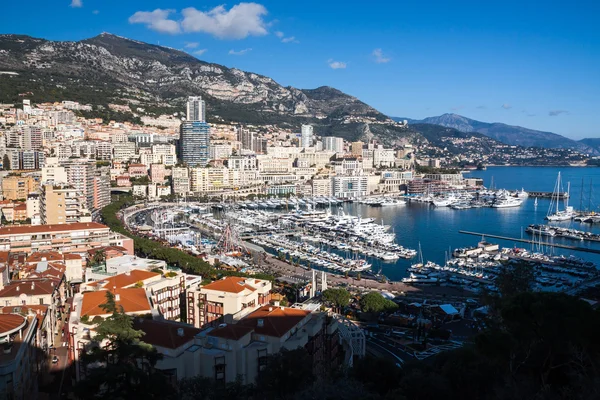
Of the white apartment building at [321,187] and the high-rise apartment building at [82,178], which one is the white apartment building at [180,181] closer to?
the high-rise apartment building at [82,178]

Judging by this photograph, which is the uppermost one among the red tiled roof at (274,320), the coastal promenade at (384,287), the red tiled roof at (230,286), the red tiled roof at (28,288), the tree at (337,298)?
the red tiled roof at (274,320)

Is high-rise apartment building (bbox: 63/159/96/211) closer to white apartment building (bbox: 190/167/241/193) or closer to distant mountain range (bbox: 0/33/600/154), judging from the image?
white apartment building (bbox: 190/167/241/193)

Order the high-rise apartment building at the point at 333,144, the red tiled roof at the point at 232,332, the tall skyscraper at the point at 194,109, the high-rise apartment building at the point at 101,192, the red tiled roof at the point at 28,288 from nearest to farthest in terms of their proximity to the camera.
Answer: the red tiled roof at the point at 232,332
the red tiled roof at the point at 28,288
the high-rise apartment building at the point at 101,192
the tall skyscraper at the point at 194,109
the high-rise apartment building at the point at 333,144

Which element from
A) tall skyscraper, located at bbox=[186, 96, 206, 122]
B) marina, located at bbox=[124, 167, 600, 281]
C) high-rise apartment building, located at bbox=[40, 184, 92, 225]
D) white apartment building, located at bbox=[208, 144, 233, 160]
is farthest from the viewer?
tall skyscraper, located at bbox=[186, 96, 206, 122]

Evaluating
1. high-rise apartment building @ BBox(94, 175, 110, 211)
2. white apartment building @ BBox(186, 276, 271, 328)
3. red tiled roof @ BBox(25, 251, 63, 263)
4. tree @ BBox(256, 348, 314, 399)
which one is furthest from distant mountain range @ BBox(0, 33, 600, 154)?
tree @ BBox(256, 348, 314, 399)

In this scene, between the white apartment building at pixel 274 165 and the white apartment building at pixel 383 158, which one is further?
the white apartment building at pixel 383 158

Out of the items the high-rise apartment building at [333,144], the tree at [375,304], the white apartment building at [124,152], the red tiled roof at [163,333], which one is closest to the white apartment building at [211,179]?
the white apartment building at [124,152]

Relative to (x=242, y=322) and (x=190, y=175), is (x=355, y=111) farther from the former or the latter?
(x=242, y=322)
